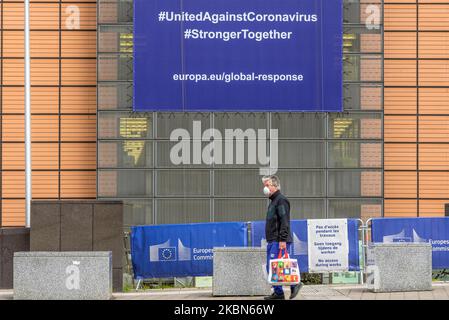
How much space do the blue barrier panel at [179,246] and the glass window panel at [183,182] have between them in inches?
384

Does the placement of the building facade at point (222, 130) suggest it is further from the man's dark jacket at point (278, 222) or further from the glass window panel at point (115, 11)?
the man's dark jacket at point (278, 222)

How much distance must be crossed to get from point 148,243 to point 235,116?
1077cm

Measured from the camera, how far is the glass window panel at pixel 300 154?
2970cm

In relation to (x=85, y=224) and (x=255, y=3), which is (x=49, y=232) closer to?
(x=85, y=224)

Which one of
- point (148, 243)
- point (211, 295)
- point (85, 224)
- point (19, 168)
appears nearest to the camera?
point (211, 295)

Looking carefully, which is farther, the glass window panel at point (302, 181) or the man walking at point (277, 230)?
the glass window panel at point (302, 181)

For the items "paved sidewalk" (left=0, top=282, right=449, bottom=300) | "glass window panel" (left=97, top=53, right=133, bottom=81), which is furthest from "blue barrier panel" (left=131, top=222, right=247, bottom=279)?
"glass window panel" (left=97, top=53, right=133, bottom=81)

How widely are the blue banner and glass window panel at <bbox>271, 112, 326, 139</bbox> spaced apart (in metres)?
0.32

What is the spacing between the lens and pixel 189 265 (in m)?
19.6

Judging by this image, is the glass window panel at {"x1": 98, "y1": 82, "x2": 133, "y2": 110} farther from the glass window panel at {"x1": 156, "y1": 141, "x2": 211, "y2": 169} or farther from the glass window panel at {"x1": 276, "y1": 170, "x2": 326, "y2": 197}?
the glass window panel at {"x1": 276, "y1": 170, "x2": 326, "y2": 197}

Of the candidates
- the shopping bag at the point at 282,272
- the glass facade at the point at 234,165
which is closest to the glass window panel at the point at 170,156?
the glass facade at the point at 234,165

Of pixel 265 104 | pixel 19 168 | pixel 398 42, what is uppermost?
pixel 398 42

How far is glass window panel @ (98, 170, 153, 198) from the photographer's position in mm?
29547
